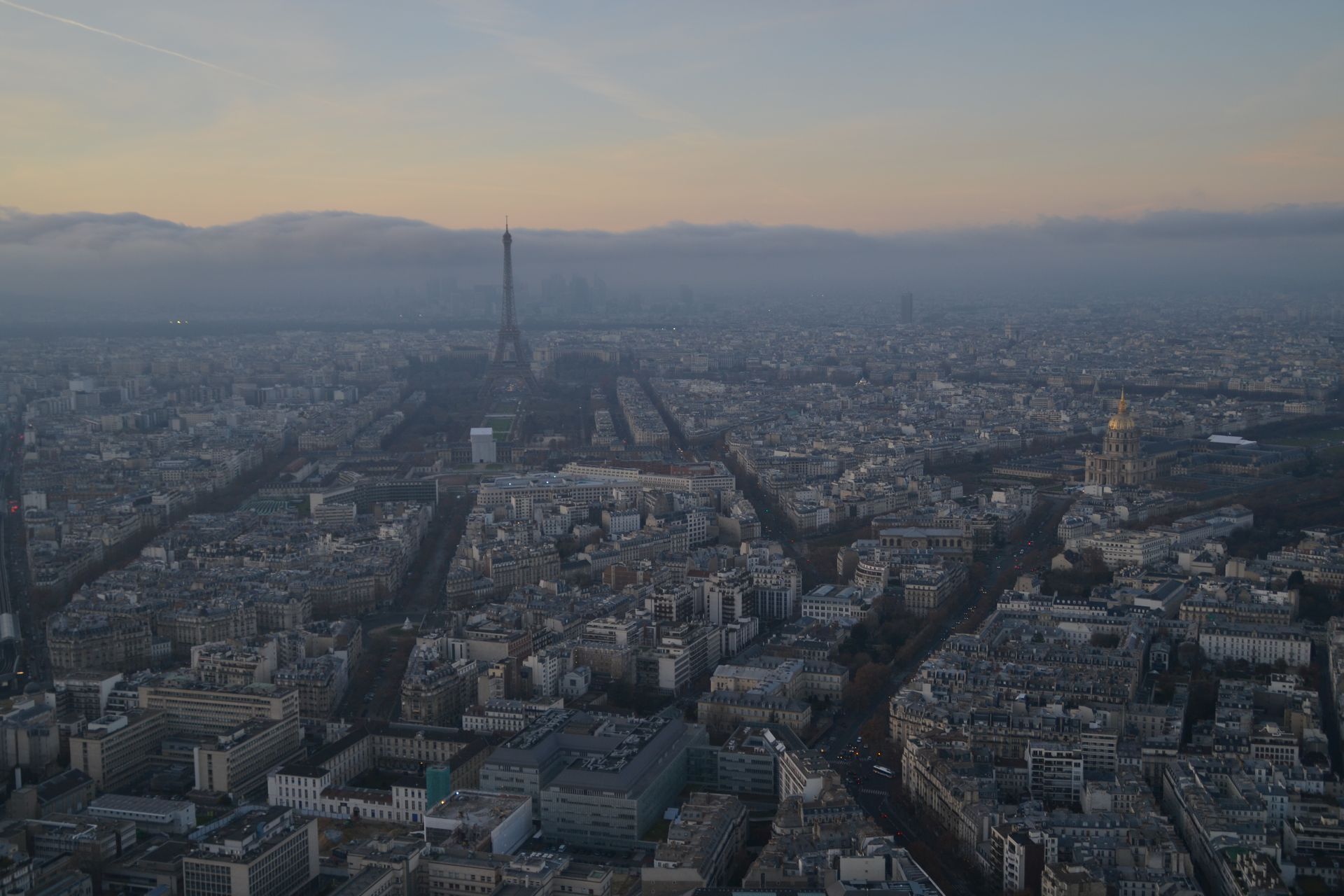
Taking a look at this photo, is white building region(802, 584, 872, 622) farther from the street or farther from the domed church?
the domed church

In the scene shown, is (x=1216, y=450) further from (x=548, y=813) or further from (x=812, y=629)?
Answer: (x=548, y=813)

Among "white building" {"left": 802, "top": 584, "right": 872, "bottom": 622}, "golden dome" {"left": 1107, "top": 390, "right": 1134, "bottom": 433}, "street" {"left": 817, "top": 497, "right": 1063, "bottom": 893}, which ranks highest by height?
"golden dome" {"left": 1107, "top": 390, "right": 1134, "bottom": 433}

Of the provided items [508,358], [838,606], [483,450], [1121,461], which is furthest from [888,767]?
[508,358]

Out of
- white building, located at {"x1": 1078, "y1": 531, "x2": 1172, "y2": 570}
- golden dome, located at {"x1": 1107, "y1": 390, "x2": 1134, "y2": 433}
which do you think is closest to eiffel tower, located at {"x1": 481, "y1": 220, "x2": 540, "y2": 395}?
golden dome, located at {"x1": 1107, "y1": 390, "x2": 1134, "y2": 433}

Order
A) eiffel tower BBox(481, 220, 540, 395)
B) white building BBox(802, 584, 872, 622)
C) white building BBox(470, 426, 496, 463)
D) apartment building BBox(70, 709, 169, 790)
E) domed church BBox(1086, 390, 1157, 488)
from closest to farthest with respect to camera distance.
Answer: apartment building BBox(70, 709, 169, 790)
white building BBox(802, 584, 872, 622)
domed church BBox(1086, 390, 1157, 488)
white building BBox(470, 426, 496, 463)
eiffel tower BBox(481, 220, 540, 395)

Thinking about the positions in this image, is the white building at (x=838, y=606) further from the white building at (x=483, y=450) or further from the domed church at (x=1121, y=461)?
the white building at (x=483, y=450)

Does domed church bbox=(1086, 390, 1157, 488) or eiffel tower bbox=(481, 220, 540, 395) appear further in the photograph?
eiffel tower bbox=(481, 220, 540, 395)

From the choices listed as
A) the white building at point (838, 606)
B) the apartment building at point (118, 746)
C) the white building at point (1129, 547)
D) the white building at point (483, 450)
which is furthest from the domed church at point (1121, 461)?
the apartment building at point (118, 746)

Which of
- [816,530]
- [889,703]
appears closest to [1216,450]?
[816,530]
